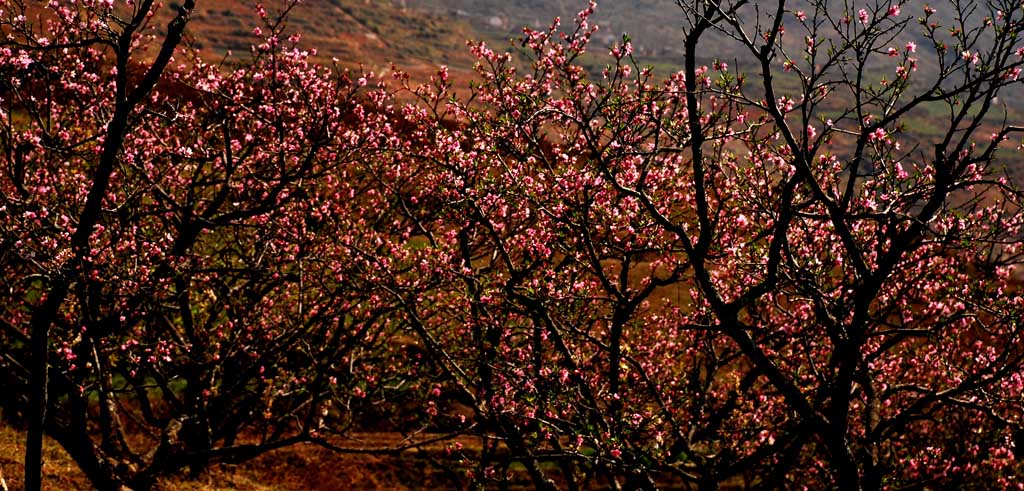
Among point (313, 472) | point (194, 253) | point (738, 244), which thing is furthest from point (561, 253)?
point (313, 472)

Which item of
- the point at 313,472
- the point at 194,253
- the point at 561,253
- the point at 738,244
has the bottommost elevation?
the point at 313,472

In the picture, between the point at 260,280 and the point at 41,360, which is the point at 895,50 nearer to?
the point at 41,360

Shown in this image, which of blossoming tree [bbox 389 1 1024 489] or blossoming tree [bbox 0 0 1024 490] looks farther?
blossoming tree [bbox 0 0 1024 490]

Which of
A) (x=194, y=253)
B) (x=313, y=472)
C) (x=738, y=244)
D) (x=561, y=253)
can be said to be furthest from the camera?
(x=313, y=472)

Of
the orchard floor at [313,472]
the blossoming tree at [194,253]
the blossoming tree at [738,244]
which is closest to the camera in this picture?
the blossoming tree at [738,244]

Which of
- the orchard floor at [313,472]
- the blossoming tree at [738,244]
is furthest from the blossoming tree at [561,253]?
the orchard floor at [313,472]

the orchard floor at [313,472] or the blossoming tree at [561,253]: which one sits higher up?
the blossoming tree at [561,253]

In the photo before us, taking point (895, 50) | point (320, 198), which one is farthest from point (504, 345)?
point (895, 50)

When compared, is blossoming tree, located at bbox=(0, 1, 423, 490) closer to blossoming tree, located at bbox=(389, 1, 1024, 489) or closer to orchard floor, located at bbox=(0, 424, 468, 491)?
orchard floor, located at bbox=(0, 424, 468, 491)

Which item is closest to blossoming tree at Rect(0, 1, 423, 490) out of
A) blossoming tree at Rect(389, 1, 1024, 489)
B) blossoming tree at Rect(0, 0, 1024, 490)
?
blossoming tree at Rect(0, 0, 1024, 490)

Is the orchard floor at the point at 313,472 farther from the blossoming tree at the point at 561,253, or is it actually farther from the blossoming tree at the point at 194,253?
the blossoming tree at the point at 194,253

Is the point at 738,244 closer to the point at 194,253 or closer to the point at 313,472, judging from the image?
the point at 194,253

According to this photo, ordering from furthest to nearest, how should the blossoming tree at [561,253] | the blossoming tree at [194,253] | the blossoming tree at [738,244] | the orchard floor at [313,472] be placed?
1. the orchard floor at [313,472]
2. the blossoming tree at [194,253]
3. the blossoming tree at [561,253]
4. the blossoming tree at [738,244]

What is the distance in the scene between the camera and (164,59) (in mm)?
6879
